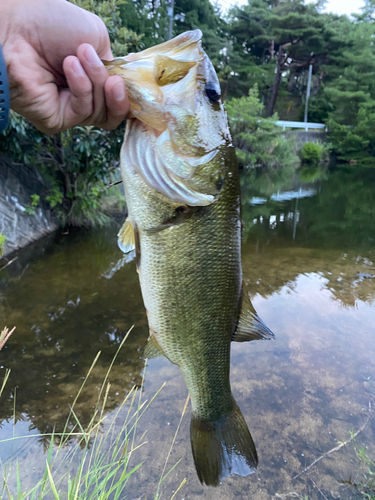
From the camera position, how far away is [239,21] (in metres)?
28.2

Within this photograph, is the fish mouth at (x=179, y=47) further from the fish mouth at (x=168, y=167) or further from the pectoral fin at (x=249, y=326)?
the pectoral fin at (x=249, y=326)

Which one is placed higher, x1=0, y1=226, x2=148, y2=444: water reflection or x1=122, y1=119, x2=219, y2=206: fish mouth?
x1=122, y1=119, x2=219, y2=206: fish mouth

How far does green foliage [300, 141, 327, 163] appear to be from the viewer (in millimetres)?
25875

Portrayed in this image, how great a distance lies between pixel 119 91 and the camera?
3.99ft

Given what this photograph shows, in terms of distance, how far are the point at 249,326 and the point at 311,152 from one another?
2726 cm

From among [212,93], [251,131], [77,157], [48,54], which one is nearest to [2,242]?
[77,157]

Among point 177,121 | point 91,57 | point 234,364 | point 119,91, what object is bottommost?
point 234,364

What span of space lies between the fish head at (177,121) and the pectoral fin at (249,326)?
567 millimetres

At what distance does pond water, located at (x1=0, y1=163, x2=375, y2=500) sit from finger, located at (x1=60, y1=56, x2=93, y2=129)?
150cm

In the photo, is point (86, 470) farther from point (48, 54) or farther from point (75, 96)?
point (48, 54)

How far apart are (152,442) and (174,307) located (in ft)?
5.23

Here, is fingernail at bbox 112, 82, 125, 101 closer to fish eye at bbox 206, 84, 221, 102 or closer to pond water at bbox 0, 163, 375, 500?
fish eye at bbox 206, 84, 221, 102

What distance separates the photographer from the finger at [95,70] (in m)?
1.20

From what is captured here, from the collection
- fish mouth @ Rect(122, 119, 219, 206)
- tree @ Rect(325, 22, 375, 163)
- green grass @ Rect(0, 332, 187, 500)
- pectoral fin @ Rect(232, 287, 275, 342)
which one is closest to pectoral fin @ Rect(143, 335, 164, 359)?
green grass @ Rect(0, 332, 187, 500)
